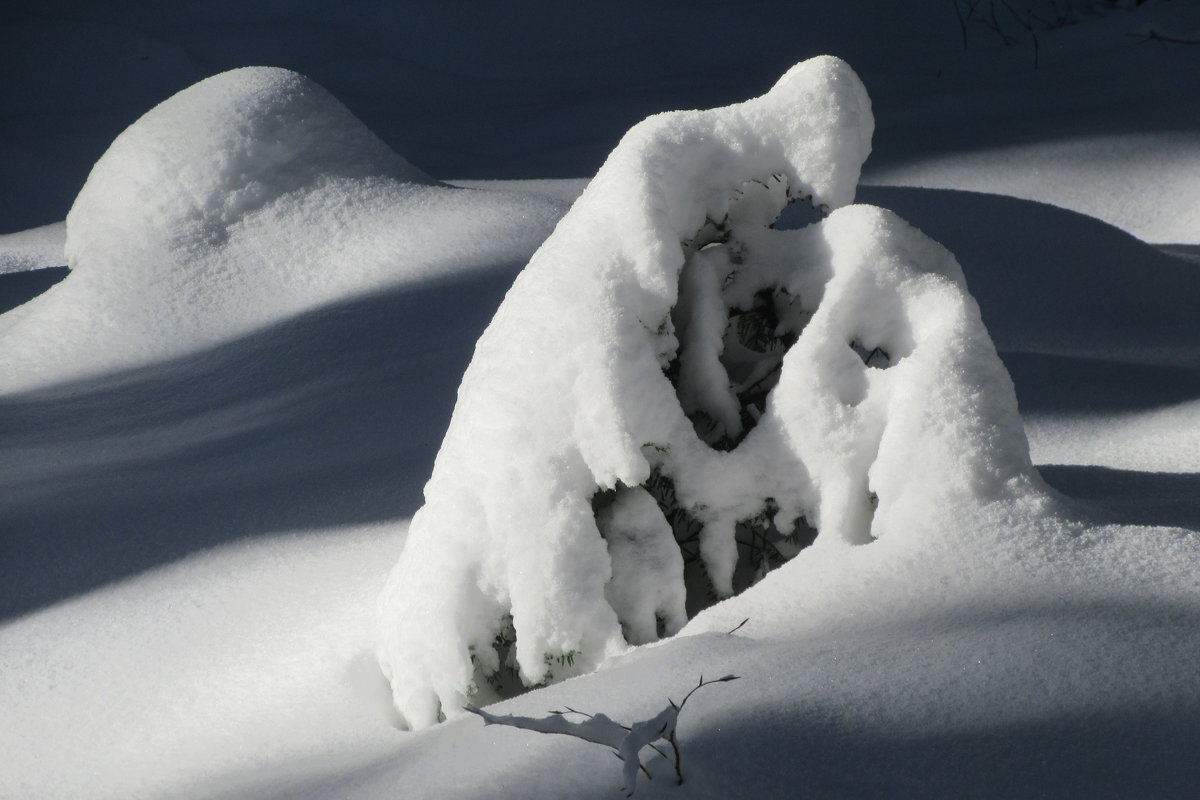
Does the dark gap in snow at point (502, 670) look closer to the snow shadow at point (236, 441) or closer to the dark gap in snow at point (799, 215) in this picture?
the snow shadow at point (236, 441)

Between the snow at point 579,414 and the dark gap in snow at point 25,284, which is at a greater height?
the snow at point 579,414

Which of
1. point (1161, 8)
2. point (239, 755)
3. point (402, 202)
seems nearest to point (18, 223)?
point (402, 202)

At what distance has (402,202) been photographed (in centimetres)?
321

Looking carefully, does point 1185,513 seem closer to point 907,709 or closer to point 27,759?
point 907,709

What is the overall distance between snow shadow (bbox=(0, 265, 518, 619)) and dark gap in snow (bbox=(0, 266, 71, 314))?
93 cm

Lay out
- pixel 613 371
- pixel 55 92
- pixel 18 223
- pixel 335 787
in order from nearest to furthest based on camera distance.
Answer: pixel 335 787 → pixel 613 371 → pixel 18 223 → pixel 55 92

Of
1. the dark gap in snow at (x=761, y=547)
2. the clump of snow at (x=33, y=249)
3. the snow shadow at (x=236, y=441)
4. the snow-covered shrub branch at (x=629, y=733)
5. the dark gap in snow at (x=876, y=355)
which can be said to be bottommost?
the snow shadow at (x=236, y=441)

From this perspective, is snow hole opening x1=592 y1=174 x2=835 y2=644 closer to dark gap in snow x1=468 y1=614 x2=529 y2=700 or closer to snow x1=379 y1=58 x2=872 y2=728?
snow x1=379 y1=58 x2=872 y2=728

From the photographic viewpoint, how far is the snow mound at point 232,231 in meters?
2.92

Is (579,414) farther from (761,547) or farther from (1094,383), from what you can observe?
(1094,383)

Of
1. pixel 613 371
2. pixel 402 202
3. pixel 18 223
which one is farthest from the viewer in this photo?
pixel 18 223

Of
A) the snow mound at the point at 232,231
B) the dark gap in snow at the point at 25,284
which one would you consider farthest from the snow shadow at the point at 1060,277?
the dark gap in snow at the point at 25,284

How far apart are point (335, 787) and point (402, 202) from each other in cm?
229

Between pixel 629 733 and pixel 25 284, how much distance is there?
134 inches
